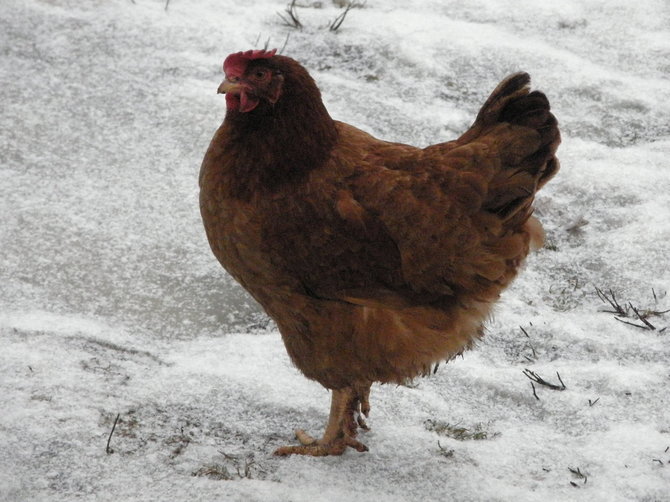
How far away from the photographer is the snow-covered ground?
130 inches

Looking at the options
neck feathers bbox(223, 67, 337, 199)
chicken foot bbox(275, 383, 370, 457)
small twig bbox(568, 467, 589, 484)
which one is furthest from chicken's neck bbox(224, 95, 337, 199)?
small twig bbox(568, 467, 589, 484)

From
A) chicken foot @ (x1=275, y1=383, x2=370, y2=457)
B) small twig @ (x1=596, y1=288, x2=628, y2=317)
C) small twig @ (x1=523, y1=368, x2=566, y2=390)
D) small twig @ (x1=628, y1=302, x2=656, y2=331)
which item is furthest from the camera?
small twig @ (x1=596, y1=288, x2=628, y2=317)

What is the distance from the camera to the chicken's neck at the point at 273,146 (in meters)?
3.19

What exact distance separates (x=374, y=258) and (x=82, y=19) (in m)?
3.77

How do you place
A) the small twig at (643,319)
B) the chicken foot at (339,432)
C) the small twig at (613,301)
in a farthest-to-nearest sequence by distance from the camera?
the small twig at (613,301), the small twig at (643,319), the chicken foot at (339,432)

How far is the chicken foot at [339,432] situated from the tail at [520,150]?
98 centimetres

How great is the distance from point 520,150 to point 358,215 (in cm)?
71

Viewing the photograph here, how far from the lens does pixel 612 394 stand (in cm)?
373

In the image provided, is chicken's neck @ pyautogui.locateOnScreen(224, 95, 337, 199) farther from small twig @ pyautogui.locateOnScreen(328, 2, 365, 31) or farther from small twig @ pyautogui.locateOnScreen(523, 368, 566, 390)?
small twig @ pyautogui.locateOnScreen(328, 2, 365, 31)

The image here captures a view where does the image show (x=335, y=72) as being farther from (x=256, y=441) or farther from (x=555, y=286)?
(x=256, y=441)

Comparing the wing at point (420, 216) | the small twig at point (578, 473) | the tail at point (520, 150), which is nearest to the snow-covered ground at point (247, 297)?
the small twig at point (578, 473)

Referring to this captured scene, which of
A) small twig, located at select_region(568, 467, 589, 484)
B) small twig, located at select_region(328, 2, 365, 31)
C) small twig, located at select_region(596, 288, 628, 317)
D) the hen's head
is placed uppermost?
the hen's head

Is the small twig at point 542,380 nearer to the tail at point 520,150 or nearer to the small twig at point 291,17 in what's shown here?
the tail at point 520,150

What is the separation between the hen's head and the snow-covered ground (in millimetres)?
1330
